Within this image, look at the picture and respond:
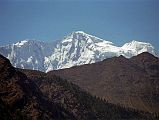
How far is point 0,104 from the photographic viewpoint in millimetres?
166625

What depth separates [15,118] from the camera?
169 metres

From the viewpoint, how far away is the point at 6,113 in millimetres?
163250

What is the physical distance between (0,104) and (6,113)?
5.36m

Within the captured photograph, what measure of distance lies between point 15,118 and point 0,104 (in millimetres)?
8107

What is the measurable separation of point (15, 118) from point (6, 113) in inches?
260
